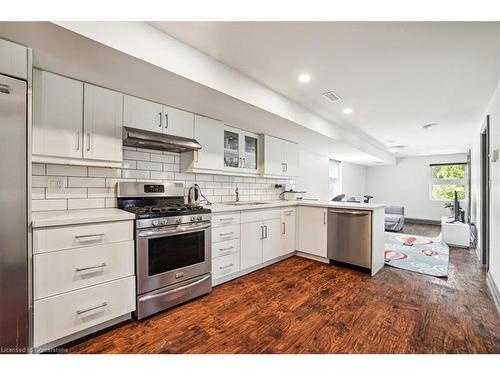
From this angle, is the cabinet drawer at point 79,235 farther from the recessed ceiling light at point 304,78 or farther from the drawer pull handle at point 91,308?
the recessed ceiling light at point 304,78

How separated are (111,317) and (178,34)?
226cm

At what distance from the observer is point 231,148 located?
130 inches

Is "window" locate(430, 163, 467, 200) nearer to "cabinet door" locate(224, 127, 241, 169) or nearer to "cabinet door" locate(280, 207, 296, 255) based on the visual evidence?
"cabinet door" locate(280, 207, 296, 255)

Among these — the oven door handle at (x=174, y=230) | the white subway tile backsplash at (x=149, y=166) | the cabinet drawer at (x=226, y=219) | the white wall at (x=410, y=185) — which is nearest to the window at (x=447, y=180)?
the white wall at (x=410, y=185)

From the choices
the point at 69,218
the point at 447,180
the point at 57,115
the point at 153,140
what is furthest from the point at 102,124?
the point at 447,180

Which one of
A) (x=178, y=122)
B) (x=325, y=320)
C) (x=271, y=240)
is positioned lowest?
(x=325, y=320)

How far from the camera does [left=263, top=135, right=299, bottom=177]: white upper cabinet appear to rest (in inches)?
147

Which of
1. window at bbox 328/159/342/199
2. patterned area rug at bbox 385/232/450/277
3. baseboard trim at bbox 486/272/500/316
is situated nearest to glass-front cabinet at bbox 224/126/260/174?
patterned area rug at bbox 385/232/450/277

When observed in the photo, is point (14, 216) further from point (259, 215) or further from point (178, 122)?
point (259, 215)

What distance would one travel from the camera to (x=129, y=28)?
1.57 m

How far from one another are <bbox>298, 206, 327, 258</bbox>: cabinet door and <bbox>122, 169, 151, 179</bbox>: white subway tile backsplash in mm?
2323

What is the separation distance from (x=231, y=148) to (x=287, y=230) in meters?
1.52

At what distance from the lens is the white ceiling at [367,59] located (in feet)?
5.50

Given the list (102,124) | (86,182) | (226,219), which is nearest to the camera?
(102,124)
